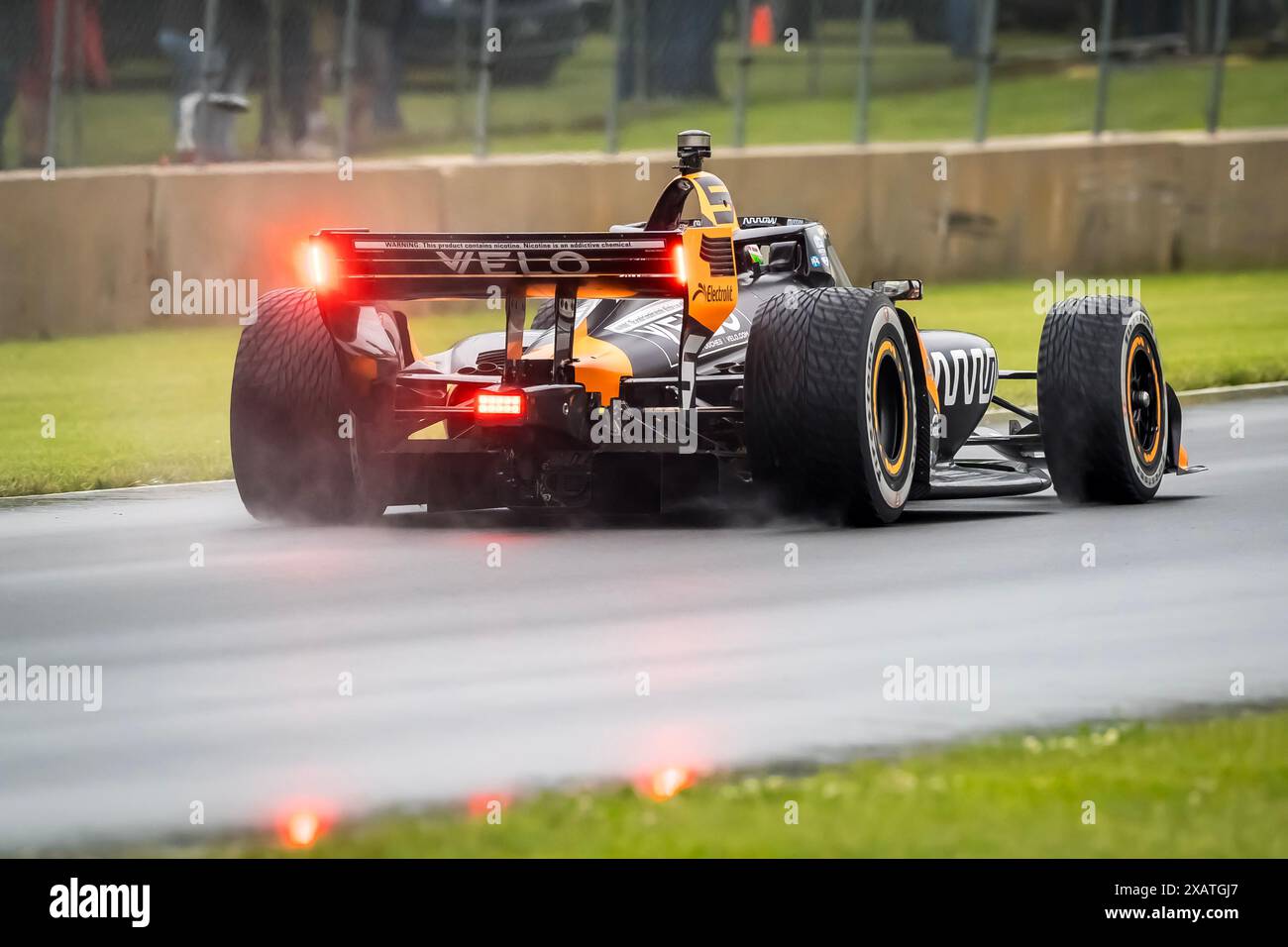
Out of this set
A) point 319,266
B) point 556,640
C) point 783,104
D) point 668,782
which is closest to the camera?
Result: point 668,782

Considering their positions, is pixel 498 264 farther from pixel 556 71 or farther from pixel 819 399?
pixel 556 71

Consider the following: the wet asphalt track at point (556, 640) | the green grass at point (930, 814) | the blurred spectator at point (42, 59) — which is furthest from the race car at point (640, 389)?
the blurred spectator at point (42, 59)

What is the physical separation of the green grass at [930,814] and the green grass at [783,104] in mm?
15640

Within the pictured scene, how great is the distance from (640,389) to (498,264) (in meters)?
0.90

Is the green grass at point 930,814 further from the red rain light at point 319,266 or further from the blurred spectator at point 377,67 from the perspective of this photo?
the blurred spectator at point 377,67

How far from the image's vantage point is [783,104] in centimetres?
2694

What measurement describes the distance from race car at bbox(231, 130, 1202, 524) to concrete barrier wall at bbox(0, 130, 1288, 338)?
9.44 metres

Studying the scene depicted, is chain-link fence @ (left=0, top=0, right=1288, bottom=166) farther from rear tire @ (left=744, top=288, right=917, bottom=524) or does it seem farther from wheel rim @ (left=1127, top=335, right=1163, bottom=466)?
rear tire @ (left=744, top=288, right=917, bottom=524)

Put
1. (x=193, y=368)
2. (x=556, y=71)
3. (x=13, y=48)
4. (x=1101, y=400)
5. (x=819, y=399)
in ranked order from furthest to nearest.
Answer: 1. (x=556, y=71)
2. (x=13, y=48)
3. (x=193, y=368)
4. (x=1101, y=400)
5. (x=819, y=399)

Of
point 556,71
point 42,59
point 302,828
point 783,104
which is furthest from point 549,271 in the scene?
point 783,104

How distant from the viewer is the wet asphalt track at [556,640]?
684 cm

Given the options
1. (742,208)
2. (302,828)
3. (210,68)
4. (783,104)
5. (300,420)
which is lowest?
(302,828)
